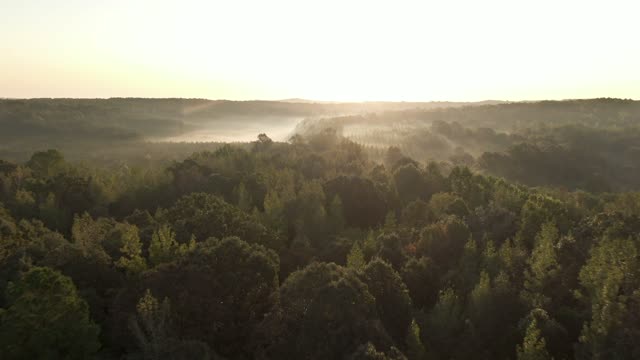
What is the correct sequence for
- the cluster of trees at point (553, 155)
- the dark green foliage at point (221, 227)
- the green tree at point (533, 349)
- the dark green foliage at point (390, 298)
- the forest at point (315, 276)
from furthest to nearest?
1. the cluster of trees at point (553, 155)
2. the dark green foliage at point (221, 227)
3. the dark green foliage at point (390, 298)
4. the forest at point (315, 276)
5. the green tree at point (533, 349)

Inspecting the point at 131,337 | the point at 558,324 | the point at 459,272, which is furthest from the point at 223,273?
the point at 558,324

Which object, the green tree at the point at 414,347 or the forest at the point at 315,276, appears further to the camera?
the green tree at the point at 414,347

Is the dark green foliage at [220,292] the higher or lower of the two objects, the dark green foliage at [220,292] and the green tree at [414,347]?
the higher

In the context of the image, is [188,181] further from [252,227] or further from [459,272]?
[459,272]

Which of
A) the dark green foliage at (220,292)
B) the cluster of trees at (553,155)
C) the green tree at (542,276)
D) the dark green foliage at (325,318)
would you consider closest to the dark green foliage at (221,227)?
the dark green foliage at (220,292)

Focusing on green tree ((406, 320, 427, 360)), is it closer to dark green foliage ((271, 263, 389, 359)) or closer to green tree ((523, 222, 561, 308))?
dark green foliage ((271, 263, 389, 359))

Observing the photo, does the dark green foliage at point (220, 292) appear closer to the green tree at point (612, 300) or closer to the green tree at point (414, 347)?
the green tree at point (414, 347)
